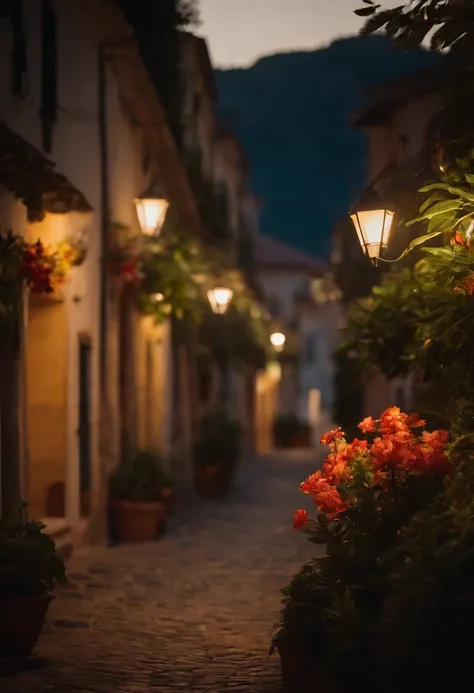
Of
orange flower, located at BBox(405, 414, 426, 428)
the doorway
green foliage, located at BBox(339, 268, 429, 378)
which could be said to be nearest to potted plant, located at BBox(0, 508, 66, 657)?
orange flower, located at BBox(405, 414, 426, 428)

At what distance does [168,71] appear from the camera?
1875 cm

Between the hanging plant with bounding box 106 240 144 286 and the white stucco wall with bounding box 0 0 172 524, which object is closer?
the white stucco wall with bounding box 0 0 172 524

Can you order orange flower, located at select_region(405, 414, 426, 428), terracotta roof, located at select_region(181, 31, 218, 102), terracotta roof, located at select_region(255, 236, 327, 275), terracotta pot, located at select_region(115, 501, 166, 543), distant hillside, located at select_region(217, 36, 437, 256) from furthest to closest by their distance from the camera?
→ 1. distant hillside, located at select_region(217, 36, 437, 256)
2. terracotta roof, located at select_region(255, 236, 327, 275)
3. terracotta roof, located at select_region(181, 31, 218, 102)
4. terracotta pot, located at select_region(115, 501, 166, 543)
5. orange flower, located at select_region(405, 414, 426, 428)

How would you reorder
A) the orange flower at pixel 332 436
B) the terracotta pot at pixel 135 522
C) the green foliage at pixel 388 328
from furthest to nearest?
the terracotta pot at pixel 135 522, the green foliage at pixel 388 328, the orange flower at pixel 332 436

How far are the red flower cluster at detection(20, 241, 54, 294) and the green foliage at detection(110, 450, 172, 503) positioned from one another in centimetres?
508

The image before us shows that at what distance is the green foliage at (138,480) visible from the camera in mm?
14430

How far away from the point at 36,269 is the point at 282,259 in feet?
182

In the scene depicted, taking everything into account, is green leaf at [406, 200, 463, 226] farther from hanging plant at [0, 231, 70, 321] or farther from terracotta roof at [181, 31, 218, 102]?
terracotta roof at [181, 31, 218, 102]

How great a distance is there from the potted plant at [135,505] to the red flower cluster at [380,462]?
7078mm

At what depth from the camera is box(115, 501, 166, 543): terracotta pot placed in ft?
46.5

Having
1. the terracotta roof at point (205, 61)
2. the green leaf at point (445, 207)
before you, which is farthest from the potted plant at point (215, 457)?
the green leaf at point (445, 207)

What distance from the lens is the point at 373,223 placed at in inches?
346

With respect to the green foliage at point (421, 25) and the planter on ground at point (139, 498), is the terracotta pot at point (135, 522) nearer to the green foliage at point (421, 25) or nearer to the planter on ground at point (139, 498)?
the planter on ground at point (139, 498)

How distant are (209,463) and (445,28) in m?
14.3
